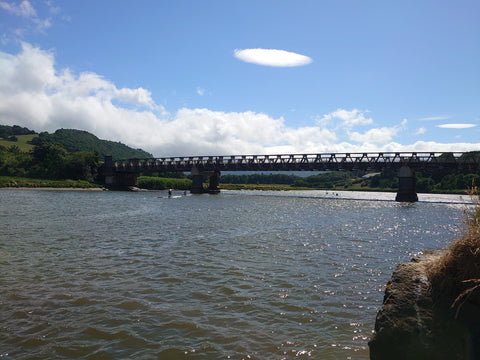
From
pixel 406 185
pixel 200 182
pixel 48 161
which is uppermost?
pixel 48 161

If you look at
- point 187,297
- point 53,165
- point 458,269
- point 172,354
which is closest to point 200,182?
point 53,165

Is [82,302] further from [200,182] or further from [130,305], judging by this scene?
[200,182]

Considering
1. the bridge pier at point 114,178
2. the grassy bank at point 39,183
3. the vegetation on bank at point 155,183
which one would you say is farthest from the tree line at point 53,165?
the vegetation on bank at point 155,183

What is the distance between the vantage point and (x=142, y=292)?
977 cm

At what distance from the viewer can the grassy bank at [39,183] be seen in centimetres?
8950

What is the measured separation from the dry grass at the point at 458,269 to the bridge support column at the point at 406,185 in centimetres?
7915

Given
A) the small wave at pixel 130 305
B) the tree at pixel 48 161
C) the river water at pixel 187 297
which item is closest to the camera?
the river water at pixel 187 297

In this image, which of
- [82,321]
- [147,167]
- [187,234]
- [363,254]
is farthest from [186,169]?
[82,321]

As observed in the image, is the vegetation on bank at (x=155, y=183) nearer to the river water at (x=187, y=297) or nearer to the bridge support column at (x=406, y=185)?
the bridge support column at (x=406, y=185)

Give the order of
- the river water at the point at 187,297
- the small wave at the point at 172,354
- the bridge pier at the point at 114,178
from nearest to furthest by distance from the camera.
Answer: the small wave at the point at 172,354
the river water at the point at 187,297
the bridge pier at the point at 114,178

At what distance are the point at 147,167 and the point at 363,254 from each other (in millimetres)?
106466

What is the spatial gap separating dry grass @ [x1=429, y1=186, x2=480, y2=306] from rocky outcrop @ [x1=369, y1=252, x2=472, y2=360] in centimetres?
14

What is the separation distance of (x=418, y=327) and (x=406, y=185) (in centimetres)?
8157

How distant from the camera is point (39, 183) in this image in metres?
98.3
